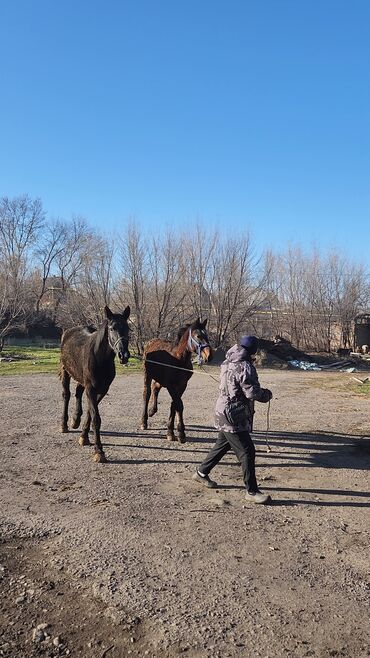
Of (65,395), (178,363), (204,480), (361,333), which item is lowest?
(204,480)

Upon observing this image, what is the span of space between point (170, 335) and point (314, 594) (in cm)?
2327

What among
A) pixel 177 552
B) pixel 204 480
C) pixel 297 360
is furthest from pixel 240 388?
pixel 297 360

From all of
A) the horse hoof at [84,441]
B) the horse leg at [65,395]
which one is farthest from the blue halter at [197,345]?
the horse leg at [65,395]

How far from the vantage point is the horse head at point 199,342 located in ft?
26.9

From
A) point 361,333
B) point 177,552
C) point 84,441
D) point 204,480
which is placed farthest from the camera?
point 361,333

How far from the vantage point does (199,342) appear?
27.9ft

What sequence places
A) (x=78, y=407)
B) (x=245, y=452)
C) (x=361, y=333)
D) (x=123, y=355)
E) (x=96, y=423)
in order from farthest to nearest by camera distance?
(x=361, y=333)
(x=78, y=407)
(x=96, y=423)
(x=123, y=355)
(x=245, y=452)

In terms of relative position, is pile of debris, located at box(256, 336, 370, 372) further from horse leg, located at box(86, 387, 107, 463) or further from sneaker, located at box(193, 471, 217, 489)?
sneaker, located at box(193, 471, 217, 489)

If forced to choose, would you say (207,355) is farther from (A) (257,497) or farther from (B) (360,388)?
(B) (360,388)

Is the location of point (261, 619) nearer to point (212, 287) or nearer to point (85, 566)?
point (85, 566)

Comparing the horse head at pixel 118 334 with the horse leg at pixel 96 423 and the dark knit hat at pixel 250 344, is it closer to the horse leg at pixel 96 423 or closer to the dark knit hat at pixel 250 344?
the horse leg at pixel 96 423

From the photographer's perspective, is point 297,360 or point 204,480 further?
point 297,360

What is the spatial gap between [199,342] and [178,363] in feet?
2.45

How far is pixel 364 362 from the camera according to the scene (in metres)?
28.6
